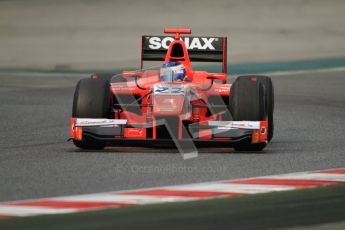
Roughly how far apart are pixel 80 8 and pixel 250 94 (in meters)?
18.7

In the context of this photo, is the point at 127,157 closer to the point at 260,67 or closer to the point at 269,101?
the point at 269,101

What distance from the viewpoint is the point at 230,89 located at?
1270 centimetres

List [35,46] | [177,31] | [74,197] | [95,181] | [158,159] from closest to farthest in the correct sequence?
1. [74,197]
2. [95,181]
3. [158,159]
4. [177,31]
5. [35,46]

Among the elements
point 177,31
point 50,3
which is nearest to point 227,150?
point 177,31

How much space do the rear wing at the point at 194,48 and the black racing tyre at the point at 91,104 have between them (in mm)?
2567

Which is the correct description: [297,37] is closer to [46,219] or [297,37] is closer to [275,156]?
[275,156]

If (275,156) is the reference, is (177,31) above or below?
above

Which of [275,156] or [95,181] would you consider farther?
[275,156]

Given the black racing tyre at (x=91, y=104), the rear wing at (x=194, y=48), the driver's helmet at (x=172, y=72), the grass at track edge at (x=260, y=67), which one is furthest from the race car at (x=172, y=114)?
the grass at track edge at (x=260, y=67)

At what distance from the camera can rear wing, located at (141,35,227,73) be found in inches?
591

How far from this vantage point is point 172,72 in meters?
13.5

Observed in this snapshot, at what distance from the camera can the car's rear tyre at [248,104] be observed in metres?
12.4

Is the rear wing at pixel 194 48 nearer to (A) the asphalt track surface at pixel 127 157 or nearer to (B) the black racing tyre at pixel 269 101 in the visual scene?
(A) the asphalt track surface at pixel 127 157

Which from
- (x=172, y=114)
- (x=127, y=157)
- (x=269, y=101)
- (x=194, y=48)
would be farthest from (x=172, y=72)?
(x=127, y=157)
